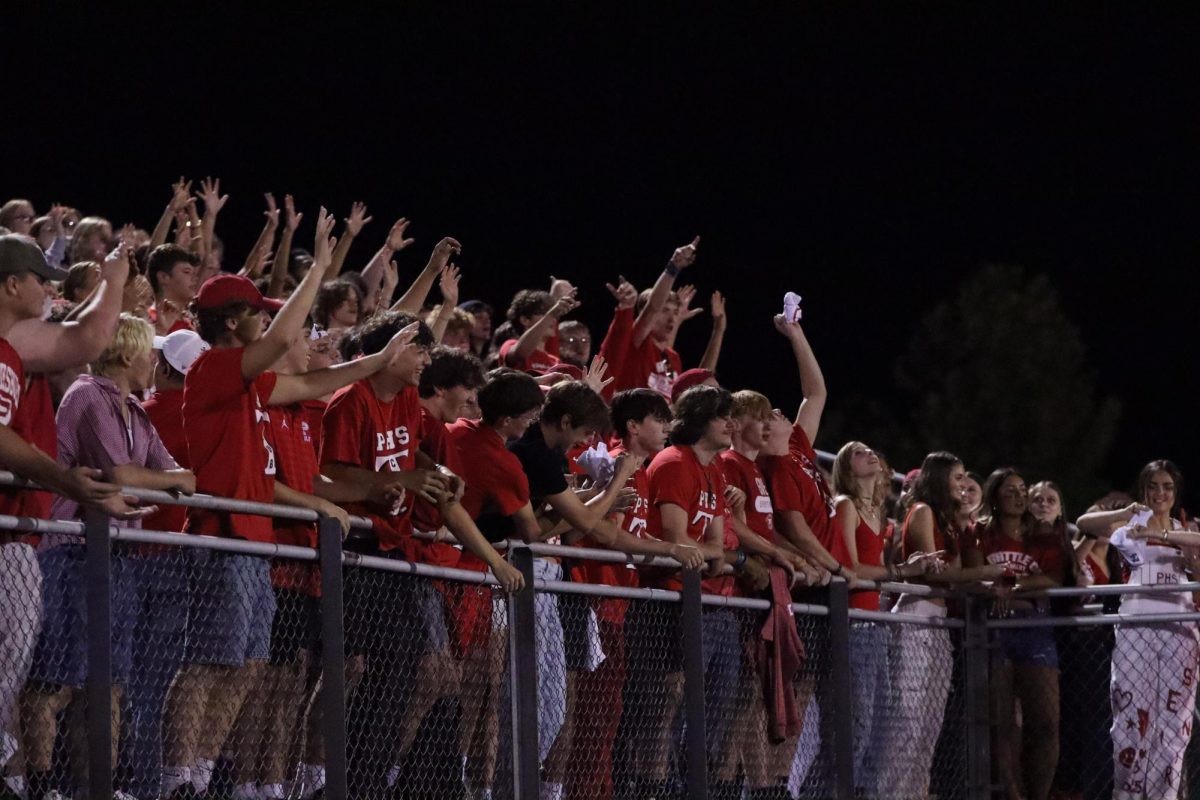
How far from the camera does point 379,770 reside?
654 centimetres

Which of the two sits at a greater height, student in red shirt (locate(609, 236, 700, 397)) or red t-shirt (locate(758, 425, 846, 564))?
student in red shirt (locate(609, 236, 700, 397))

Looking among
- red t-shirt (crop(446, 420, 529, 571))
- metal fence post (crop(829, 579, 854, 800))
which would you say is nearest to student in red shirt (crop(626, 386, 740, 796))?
metal fence post (crop(829, 579, 854, 800))

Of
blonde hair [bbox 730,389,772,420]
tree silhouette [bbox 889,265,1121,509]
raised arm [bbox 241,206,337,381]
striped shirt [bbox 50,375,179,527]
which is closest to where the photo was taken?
striped shirt [bbox 50,375,179,527]

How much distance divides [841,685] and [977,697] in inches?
57.8

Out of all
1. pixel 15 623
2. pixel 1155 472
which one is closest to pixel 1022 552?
pixel 1155 472

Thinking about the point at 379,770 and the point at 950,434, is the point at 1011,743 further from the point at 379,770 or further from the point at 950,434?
the point at 950,434

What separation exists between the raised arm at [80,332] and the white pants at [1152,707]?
6.01 metres

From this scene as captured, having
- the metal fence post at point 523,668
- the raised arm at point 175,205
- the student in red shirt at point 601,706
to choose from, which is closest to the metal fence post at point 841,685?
the student in red shirt at point 601,706

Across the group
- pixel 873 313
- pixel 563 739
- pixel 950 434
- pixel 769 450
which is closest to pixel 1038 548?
pixel 769 450

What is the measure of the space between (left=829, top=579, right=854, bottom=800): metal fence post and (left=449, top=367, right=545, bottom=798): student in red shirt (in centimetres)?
197

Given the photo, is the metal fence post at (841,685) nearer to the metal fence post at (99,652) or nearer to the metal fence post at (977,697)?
the metal fence post at (977,697)

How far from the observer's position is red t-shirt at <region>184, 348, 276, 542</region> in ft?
21.2

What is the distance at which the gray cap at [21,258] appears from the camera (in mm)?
5742

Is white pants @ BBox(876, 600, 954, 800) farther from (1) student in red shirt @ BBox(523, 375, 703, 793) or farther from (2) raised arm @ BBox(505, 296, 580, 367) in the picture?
(2) raised arm @ BBox(505, 296, 580, 367)
